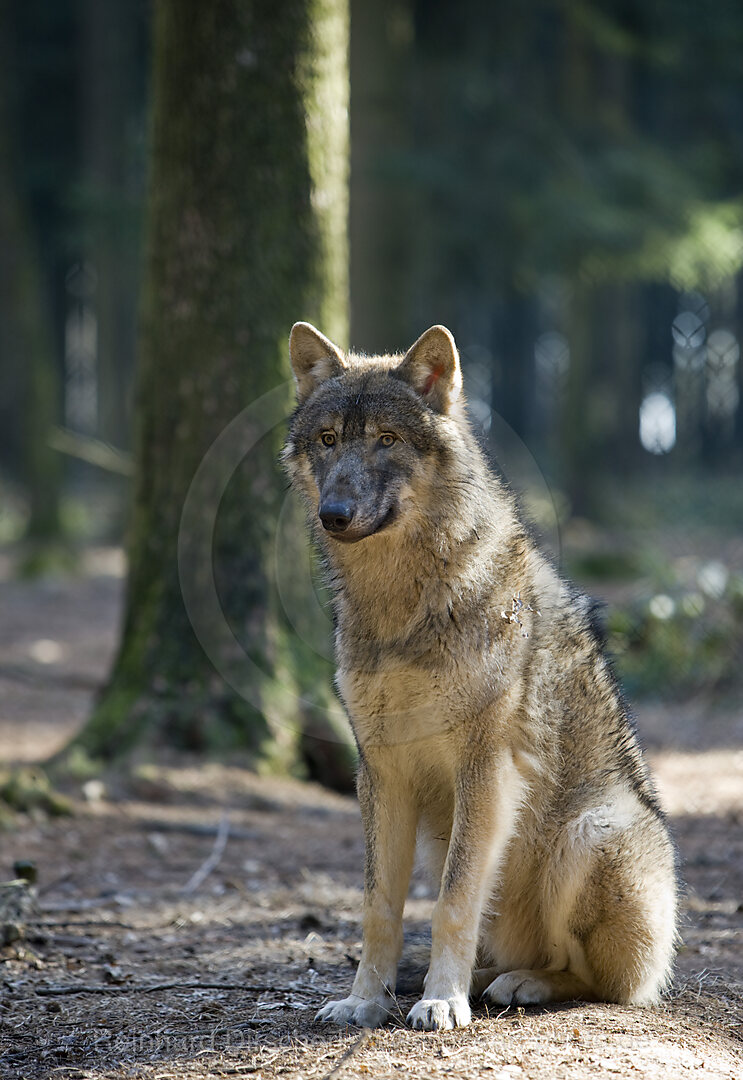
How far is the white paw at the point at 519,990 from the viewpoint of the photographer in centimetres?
383

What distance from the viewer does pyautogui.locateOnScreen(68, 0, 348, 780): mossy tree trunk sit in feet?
22.5

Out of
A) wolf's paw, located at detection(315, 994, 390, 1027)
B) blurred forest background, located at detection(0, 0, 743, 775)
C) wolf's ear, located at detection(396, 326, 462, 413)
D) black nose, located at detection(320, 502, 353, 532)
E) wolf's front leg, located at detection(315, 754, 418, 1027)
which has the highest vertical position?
blurred forest background, located at detection(0, 0, 743, 775)

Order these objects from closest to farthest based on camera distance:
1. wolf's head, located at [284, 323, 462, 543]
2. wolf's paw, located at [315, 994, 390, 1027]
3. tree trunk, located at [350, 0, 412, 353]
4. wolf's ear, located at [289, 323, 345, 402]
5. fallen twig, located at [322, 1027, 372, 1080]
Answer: fallen twig, located at [322, 1027, 372, 1080]
wolf's paw, located at [315, 994, 390, 1027]
wolf's head, located at [284, 323, 462, 543]
wolf's ear, located at [289, 323, 345, 402]
tree trunk, located at [350, 0, 412, 353]

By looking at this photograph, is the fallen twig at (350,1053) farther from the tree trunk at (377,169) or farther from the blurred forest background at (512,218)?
the tree trunk at (377,169)

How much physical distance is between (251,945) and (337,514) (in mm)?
2163

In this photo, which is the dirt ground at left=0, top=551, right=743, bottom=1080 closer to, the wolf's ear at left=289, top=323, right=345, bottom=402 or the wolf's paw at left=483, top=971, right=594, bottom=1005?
the wolf's paw at left=483, top=971, right=594, bottom=1005

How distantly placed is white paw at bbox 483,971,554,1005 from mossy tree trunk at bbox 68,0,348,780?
10.9ft

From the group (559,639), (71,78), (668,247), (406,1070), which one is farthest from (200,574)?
(71,78)

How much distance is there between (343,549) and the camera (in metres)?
4.08

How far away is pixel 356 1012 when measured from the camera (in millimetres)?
3639

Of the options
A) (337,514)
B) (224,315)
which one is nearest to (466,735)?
(337,514)

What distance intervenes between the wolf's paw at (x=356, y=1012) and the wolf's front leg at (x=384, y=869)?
7cm

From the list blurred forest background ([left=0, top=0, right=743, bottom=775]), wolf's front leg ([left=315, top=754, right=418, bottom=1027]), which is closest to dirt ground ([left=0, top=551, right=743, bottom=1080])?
wolf's front leg ([left=315, top=754, right=418, bottom=1027])

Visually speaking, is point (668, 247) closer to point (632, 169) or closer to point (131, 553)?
point (632, 169)
